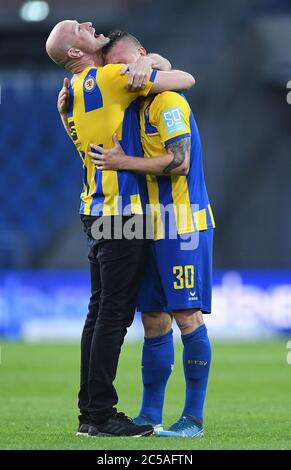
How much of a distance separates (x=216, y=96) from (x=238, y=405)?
10.3 m

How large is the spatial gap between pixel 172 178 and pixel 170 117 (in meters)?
0.31

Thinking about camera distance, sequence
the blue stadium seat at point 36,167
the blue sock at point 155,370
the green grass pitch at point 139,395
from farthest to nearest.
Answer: the blue stadium seat at point 36,167, the blue sock at point 155,370, the green grass pitch at point 139,395

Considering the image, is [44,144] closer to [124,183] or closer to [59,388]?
[59,388]

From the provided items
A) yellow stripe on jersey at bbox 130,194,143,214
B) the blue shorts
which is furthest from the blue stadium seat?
yellow stripe on jersey at bbox 130,194,143,214

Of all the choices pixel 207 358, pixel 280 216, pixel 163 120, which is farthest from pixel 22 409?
pixel 280 216

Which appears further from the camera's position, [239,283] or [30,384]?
[239,283]

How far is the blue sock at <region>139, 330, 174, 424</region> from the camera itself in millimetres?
5688

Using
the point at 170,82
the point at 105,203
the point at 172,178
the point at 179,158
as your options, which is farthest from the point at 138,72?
the point at 105,203

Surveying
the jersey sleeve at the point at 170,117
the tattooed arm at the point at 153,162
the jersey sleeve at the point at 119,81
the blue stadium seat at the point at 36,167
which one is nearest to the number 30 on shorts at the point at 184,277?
the tattooed arm at the point at 153,162

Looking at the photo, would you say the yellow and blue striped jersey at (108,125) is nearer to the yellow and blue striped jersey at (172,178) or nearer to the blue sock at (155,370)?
the yellow and blue striped jersey at (172,178)

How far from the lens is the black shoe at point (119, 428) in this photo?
5.34 metres

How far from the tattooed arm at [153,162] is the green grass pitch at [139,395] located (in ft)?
4.33

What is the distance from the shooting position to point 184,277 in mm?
5477

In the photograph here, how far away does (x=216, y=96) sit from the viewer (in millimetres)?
17406
